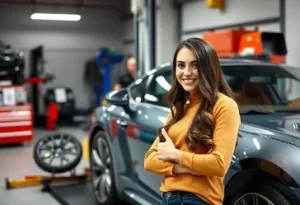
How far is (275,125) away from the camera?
2477mm

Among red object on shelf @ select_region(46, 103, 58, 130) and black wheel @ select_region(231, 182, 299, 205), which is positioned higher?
black wheel @ select_region(231, 182, 299, 205)

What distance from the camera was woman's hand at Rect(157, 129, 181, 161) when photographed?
164cm

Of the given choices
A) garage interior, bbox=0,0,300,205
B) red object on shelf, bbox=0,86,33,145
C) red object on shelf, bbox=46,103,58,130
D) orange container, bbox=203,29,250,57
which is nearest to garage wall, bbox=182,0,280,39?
garage interior, bbox=0,0,300,205

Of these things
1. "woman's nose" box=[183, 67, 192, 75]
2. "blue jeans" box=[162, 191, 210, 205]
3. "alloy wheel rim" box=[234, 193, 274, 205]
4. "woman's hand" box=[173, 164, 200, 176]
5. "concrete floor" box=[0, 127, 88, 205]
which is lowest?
"concrete floor" box=[0, 127, 88, 205]

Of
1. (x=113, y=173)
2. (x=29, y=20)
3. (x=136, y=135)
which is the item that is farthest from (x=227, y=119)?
(x=29, y=20)

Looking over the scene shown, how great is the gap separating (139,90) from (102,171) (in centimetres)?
92

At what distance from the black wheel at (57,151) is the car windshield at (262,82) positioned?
2.33 metres

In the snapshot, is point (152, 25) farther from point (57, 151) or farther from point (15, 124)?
point (57, 151)

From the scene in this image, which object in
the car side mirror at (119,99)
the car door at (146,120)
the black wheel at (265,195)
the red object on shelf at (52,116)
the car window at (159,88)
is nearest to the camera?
the black wheel at (265,195)

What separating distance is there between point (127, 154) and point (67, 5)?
1061cm

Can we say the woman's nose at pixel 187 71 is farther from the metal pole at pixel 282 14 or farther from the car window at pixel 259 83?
the metal pole at pixel 282 14

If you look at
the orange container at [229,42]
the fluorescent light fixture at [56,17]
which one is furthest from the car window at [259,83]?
the fluorescent light fixture at [56,17]

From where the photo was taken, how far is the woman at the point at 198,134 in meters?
1.58

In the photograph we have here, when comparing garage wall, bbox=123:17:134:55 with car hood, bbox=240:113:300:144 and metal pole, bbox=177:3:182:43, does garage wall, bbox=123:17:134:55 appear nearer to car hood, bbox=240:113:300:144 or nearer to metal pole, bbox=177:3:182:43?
metal pole, bbox=177:3:182:43
